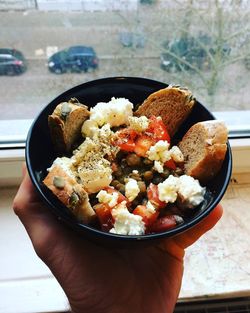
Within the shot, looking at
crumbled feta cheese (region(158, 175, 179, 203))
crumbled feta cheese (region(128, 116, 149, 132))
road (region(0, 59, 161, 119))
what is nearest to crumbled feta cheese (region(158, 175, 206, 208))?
crumbled feta cheese (region(158, 175, 179, 203))

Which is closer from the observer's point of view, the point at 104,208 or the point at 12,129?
the point at 104,208

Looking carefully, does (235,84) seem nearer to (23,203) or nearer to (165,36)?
(165,36)

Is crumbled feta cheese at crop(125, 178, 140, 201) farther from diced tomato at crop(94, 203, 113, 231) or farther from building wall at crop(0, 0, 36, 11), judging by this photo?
building wall at crop(0, 0, 36, 11)

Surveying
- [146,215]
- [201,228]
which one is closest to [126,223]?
[146,215]

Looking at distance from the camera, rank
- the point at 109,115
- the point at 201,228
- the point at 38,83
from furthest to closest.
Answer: the point at 38,83, the point at 201,228, the point at 109,115

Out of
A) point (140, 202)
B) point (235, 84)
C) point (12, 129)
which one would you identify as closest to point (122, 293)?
point (140, 202)

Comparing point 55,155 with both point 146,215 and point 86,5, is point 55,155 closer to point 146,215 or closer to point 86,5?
point 146,215
